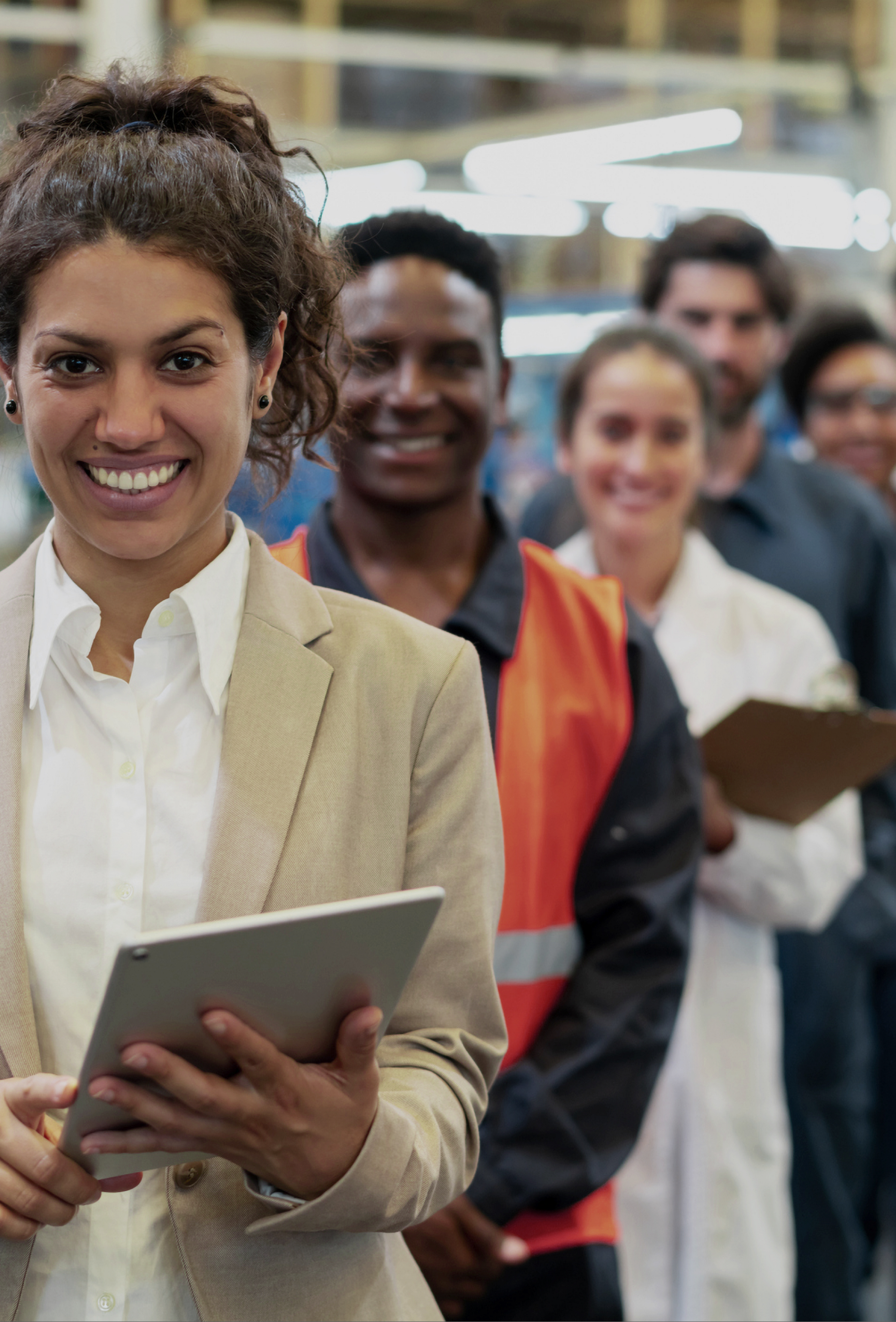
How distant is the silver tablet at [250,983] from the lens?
857 mm

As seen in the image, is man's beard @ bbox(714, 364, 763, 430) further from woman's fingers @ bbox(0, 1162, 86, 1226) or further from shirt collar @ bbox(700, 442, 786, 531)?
woman's fingers @ bbox(0, 1162, 86, 1226)

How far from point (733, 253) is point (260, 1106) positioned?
2.64 m

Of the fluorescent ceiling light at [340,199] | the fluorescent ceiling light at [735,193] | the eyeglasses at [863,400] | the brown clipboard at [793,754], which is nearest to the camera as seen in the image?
the fluorescent ceiling light at [340,199]

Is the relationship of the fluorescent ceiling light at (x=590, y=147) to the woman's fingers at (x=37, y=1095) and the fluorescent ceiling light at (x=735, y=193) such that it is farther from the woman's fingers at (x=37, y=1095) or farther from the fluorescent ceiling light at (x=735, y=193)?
the woman's fingers at (x=37, y=1095)

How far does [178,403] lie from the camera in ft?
3.46

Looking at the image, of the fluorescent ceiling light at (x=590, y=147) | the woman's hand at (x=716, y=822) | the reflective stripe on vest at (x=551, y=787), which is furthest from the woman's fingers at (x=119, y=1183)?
the fluorescent ceiling light at (x=590, y=147)

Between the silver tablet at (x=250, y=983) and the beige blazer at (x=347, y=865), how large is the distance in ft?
0.36

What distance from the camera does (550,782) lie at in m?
1.71

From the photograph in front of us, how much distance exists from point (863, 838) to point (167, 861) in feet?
6.96

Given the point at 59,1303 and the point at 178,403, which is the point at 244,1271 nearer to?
the point at 59,1303

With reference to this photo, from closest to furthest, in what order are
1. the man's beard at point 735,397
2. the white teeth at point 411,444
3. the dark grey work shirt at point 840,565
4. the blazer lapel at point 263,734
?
1. the blazer lapel at point 263,734
2. the white teeth at point 411,444
3. the dark grey work shirt at point 840,565
4. the man's beard at point 735,397

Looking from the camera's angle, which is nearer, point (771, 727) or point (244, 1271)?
point (244, 1271)

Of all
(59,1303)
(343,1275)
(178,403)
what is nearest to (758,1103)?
(343,1275)

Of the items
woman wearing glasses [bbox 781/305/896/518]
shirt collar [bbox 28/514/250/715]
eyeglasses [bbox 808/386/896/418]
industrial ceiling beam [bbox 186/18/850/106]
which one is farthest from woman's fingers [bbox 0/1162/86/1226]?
industrial ceiling beam [bbox 186/18/850/106]
